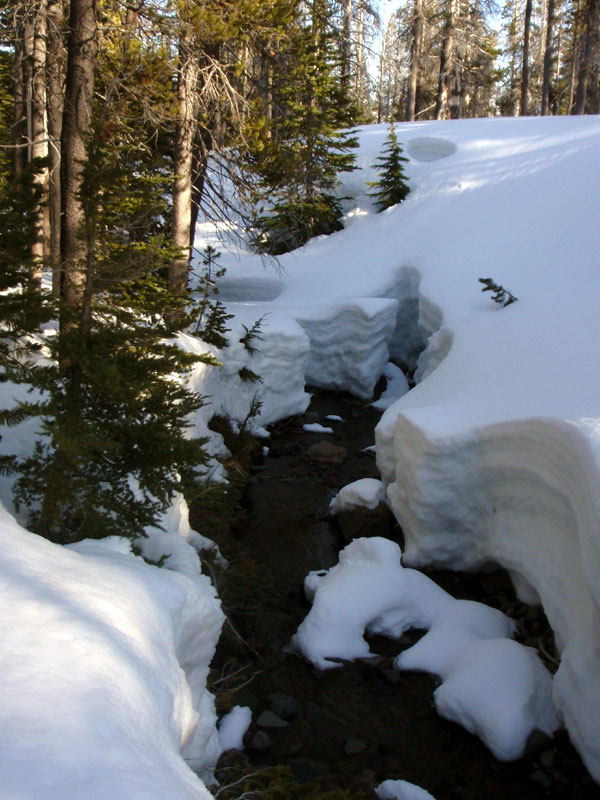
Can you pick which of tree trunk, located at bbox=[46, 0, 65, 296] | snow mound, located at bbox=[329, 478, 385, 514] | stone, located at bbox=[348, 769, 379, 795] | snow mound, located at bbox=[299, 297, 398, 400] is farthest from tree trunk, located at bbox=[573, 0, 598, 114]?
stone, located at bbox=[348, 769, 379, 795]

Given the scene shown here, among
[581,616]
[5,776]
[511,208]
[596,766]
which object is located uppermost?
[511,208]

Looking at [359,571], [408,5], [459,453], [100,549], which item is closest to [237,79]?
[459,453]

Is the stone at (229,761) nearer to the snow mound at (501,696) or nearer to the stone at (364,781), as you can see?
the stone at (364,781)

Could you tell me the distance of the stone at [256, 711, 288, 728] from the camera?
17.9 ft

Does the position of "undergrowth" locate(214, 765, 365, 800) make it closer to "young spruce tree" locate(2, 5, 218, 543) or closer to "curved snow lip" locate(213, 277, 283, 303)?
"young spruce tree" locate(2, 5, 218, 543)

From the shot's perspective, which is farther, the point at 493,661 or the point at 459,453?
the point at 459,453

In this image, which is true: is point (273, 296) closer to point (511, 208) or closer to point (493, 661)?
point (511, 208)

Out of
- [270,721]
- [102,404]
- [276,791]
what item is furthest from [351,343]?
[276,791]

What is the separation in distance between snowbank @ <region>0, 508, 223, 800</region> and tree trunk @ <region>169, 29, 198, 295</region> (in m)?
5.08

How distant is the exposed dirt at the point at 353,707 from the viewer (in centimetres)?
500

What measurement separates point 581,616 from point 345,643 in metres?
2.29

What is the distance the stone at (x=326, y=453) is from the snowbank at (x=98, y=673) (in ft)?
21.5

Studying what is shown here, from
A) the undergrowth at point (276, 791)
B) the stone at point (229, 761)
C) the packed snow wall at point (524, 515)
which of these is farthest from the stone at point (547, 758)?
the stone at point (229, 761)

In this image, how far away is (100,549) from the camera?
4.12 metres
